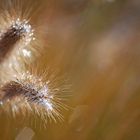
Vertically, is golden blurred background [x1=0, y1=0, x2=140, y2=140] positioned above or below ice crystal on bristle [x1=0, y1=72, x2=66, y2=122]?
above

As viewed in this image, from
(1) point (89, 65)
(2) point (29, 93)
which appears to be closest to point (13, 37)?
(2) point (29, 93)

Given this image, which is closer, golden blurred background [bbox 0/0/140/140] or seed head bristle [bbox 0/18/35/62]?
seed head bristle [bbox 0/18/35/62]

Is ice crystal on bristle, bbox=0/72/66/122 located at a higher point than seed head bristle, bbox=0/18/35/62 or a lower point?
lower

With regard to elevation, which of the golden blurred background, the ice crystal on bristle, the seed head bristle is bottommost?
the ice crystal on bristle

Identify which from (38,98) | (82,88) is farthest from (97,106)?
(38,98)

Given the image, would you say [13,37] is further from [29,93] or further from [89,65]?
[89,65]

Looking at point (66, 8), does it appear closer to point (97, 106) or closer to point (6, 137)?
point (97, 106)

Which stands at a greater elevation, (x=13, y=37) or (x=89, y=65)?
(x=89, y=65)

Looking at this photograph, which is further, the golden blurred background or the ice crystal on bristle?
the golden blurred background
